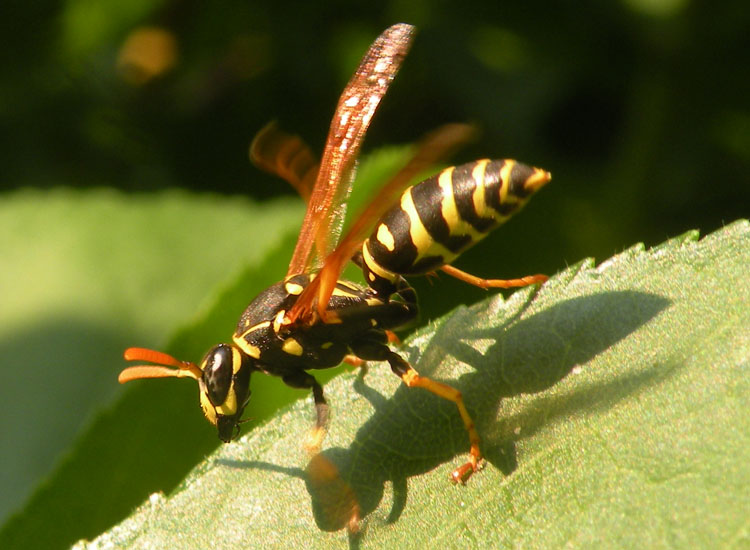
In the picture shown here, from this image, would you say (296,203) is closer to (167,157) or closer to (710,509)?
(167,157)

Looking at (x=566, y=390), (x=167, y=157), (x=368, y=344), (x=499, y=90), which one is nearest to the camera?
(x=566, y=390)

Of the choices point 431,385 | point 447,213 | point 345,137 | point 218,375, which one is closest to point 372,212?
point 447,213

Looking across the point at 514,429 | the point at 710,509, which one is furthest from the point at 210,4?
the point at 710,509

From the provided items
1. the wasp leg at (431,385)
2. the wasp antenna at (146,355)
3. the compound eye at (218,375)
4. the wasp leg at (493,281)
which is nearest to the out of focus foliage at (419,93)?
the wasp leg at (493,281)

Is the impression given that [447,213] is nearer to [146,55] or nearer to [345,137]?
[345,137]

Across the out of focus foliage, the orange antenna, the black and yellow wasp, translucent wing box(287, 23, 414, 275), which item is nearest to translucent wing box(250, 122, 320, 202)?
the black and yellow wasp

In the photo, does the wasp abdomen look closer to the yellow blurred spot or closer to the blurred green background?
the blurred green background

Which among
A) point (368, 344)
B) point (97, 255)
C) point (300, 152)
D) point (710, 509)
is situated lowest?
point (97, 255)
